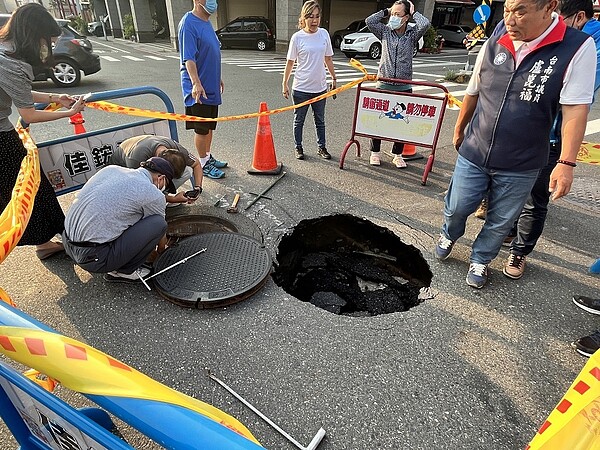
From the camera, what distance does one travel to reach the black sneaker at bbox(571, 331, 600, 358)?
2.43m

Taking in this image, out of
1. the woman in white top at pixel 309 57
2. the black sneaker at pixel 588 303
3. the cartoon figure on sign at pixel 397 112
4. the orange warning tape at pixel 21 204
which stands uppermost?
the woman in white top at pixel 309 57

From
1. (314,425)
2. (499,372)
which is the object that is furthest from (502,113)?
(314,425)

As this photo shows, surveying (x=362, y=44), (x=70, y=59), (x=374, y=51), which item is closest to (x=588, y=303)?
(x=70, y=59)

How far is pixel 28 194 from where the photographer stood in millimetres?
2207

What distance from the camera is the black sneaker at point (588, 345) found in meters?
2.43

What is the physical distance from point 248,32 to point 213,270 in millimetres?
21999

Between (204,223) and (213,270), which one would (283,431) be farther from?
(204,223)

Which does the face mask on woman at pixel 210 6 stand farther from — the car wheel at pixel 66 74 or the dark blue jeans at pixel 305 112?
the car wheel at pixel 66 74

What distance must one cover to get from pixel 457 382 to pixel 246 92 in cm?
943

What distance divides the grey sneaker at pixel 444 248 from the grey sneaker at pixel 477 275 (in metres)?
0.25

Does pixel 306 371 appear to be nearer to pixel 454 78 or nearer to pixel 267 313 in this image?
pixel 267 313

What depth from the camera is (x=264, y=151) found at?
4.90m

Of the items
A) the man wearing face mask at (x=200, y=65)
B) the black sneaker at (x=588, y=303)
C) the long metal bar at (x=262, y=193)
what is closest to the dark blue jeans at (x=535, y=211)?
the black sneaker at (x=588, y=303)

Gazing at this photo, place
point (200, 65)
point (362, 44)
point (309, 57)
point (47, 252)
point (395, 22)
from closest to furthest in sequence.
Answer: point (47, 252), point (200, 65), point (395, 22), point (309, 57), point (362, 44)
